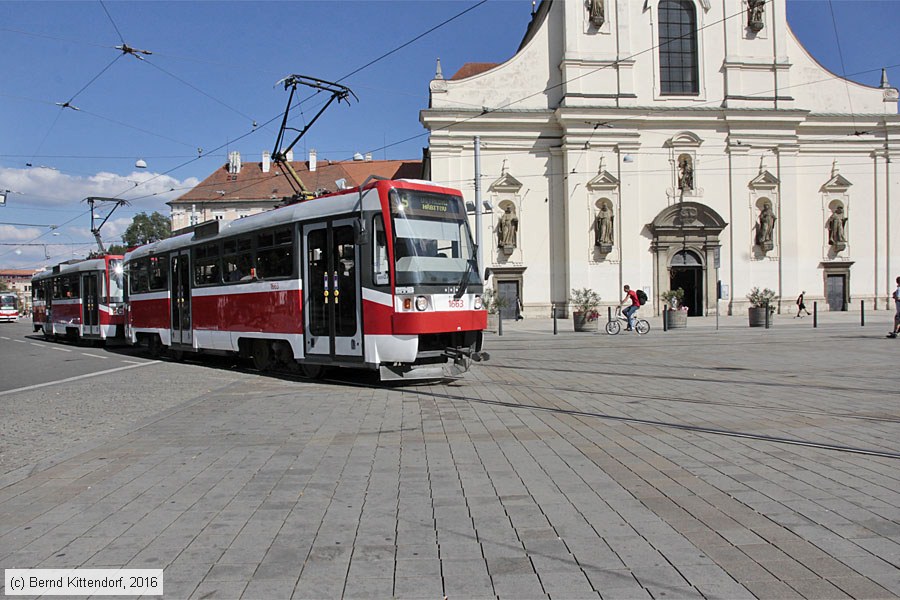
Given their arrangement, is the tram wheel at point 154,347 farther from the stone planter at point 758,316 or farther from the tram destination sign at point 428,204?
the stone planter at point 758,316

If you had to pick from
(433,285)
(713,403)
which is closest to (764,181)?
(713,403)

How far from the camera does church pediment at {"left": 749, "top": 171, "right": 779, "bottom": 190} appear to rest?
3850 cm

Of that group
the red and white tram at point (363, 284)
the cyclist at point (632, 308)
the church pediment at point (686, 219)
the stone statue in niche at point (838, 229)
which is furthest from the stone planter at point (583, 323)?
the stone statue in niche at point (838, 229)

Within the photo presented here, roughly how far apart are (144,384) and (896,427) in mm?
12051

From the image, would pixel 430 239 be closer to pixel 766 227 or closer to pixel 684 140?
pixel 684 140

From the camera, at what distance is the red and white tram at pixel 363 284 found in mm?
10227

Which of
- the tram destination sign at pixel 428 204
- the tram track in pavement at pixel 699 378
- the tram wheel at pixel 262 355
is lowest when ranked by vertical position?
the tram track in pavement at pixel 699 378

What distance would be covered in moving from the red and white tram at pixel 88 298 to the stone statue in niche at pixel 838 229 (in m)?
40.0

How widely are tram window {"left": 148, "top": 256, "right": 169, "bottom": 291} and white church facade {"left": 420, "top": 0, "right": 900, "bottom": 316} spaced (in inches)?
869

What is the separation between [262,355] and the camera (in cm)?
1345

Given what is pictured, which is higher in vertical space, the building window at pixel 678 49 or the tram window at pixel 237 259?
the building window at pixel 678 49

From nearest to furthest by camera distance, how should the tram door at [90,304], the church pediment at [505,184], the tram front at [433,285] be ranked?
the tram front at [433,285], the tram door at [90,304], the church pediment at [505,184]

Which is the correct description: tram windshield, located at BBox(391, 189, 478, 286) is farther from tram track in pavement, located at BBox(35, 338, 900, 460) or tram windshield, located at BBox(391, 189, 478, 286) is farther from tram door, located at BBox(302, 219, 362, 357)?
tram track in pavement, located at BBox(35, 338, 900, 460)

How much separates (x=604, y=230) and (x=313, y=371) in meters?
28.1
